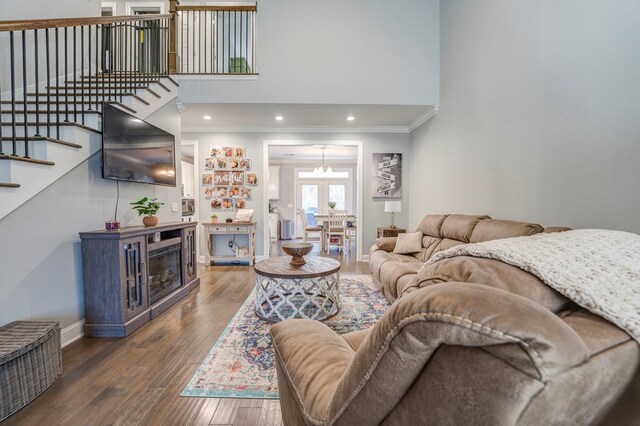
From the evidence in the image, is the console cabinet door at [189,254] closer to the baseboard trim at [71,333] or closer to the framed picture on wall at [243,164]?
the baseboard trim at [71,333]

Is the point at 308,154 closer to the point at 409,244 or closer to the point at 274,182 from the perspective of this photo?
the point at 274,182

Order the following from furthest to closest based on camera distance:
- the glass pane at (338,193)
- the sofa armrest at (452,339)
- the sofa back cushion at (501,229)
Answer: the glass pane at (338,193)
the sofa back cushion at (501,229)
the sofa armrest at (452,339)

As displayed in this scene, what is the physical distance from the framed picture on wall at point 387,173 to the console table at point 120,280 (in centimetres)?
382

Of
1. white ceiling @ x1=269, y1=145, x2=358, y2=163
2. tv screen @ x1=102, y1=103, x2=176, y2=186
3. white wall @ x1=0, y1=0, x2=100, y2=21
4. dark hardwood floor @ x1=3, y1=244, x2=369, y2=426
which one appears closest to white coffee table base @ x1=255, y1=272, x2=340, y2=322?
dark hardwood floor @ x1=3, y1=244, x2=369, y2=426

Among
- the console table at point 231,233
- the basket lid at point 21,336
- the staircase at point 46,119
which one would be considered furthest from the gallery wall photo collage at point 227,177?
the basket lid at point 21,336

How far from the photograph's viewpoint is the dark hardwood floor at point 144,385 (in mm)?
1526

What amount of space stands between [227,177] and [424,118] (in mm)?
3678

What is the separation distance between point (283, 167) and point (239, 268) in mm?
5284

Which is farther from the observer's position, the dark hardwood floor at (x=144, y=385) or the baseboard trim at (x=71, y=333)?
the baseboard trim at (x=71, y=333)

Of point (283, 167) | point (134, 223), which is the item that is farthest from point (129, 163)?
point (283, 167)

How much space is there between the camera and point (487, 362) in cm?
42

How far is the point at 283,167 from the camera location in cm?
956

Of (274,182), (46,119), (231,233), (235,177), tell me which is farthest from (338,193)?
(46,119)

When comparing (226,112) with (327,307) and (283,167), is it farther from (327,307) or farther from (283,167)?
(283,167)
